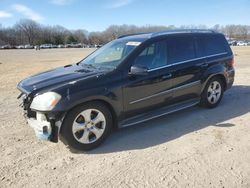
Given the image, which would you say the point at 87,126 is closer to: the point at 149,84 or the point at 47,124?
the point at 47,124

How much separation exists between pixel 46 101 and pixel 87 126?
2.42 feet

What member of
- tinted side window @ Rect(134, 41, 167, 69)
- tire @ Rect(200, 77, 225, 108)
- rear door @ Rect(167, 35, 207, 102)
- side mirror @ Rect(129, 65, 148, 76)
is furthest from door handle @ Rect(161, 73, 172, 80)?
tire @ Rect(200, 77, 225, 108)

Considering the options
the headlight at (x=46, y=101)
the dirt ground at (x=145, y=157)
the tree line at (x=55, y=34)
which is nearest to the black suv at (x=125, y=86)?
the headlight at (x=46, y=101)

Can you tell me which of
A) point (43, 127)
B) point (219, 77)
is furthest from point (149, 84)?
point (219, 77)

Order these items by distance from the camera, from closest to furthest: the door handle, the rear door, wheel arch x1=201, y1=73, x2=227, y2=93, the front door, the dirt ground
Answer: the dirt ground → the front door → the door handle → the rear door → wheel arch x1=201, y1=73, x2=227, y2=93

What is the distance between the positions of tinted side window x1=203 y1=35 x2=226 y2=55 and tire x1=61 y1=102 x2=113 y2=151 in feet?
9.84

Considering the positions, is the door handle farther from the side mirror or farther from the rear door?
the side mirror

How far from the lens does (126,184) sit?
10.5ft

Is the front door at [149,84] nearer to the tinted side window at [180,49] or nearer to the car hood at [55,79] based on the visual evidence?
the tinted side window at [180,49]

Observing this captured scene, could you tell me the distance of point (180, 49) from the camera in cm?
536

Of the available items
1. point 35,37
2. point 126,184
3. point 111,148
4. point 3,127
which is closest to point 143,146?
point 111,148

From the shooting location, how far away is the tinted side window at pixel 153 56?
471 centimetres

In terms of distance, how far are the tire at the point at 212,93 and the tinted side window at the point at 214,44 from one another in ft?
2.07

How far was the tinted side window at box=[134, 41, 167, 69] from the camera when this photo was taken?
471cm
